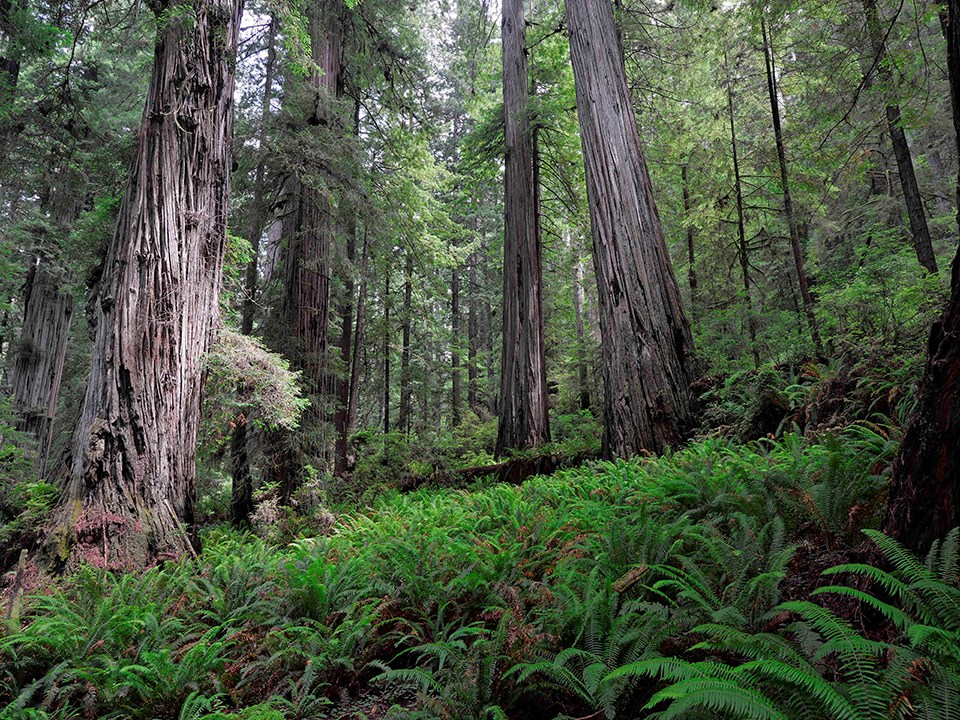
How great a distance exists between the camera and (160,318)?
4.55 meters

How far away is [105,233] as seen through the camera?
→ 6.05 m

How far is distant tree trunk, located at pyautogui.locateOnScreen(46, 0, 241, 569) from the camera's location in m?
4.03

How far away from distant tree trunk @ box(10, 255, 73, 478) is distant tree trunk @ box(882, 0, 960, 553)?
1394 cm

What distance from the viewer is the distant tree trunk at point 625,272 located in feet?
19.0

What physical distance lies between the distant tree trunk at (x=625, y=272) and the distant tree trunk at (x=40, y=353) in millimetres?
11418

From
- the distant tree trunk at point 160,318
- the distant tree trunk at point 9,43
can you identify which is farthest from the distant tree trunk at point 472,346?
the distant tree trunk at point 160,318

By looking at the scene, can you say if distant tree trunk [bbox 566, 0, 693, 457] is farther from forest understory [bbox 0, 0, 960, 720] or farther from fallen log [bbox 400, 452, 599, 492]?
fallen log [bbox 400, 452, 599, 492]

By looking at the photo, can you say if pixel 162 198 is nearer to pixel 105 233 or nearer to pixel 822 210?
pixel 105 233

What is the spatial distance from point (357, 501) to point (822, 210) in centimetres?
890

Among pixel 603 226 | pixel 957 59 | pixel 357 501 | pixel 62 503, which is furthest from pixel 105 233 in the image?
pixel 957 59

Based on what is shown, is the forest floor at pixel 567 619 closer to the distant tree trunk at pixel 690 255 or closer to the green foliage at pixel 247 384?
the green foliage at pixel 247 384

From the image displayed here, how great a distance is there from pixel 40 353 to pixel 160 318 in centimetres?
1001

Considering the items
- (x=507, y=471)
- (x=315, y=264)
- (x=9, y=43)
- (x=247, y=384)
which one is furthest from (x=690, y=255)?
(x=9, y=43)

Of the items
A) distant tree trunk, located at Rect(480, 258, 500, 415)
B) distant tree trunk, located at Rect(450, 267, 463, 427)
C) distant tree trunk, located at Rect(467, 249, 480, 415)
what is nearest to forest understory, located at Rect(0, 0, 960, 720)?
distant tree trunk, located at Rect(450, 267, 463, 427)
